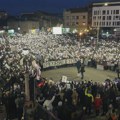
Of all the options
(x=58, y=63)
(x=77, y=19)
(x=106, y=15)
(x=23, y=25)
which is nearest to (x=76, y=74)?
(x=58, y=63)

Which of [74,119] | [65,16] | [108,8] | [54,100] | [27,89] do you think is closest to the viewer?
[74,119]

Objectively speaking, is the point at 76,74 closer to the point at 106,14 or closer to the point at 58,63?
the point at 58,63

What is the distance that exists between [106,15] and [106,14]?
422mm

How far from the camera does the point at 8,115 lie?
14375mm

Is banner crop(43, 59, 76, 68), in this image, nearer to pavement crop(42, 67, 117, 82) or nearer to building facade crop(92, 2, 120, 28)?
pavement crop(42, 67, 117, 82)

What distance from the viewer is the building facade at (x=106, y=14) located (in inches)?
3915

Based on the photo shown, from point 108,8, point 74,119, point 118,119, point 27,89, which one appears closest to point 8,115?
point 27,89

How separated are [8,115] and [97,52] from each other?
1007 inches

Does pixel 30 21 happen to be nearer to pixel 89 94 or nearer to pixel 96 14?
pixel 96 14

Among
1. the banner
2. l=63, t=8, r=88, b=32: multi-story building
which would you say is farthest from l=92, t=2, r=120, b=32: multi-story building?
the banner

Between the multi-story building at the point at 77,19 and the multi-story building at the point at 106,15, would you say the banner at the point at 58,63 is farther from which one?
the multi-story building at the point at 77,19

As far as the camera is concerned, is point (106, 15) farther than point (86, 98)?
Yes

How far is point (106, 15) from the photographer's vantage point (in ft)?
333

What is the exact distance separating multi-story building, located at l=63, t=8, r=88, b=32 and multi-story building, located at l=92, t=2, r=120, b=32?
17.0 ft
